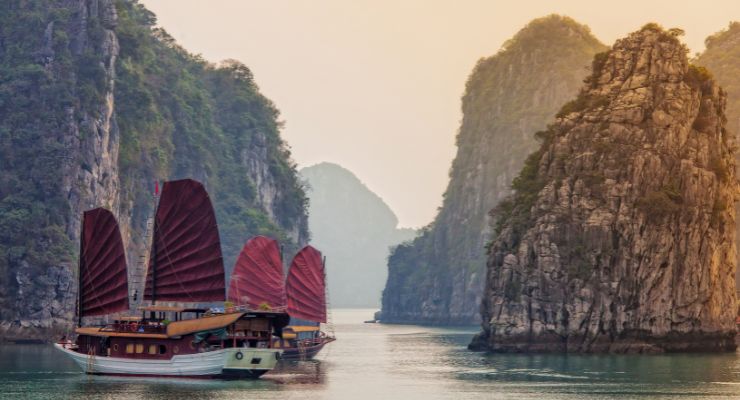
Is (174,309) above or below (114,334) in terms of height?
above

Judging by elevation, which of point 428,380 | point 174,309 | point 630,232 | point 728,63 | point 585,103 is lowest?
point 428,380

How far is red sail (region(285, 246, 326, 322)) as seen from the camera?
280 ft

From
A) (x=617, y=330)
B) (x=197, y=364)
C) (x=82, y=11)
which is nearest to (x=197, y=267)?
(x=197, y=364)

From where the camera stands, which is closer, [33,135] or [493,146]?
[33,135]

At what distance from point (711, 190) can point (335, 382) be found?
31.5 m

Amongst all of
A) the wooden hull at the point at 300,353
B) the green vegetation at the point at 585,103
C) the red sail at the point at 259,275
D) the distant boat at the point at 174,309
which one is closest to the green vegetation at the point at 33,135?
the red sail at the point at 259,275

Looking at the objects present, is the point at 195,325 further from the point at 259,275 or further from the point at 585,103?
the point at 585,103

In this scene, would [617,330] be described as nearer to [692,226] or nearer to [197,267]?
[692,226]

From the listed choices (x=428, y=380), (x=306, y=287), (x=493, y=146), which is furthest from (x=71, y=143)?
(x=493, y=146)

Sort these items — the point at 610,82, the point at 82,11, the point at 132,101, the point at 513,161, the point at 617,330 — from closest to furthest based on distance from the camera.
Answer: the point at 617,330 → the point at 610,82 → the point at 82,11 → the point at 132,101 → the point at 513,161

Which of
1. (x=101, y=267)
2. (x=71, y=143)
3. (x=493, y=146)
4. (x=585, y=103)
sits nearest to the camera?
(x=101, y=267)

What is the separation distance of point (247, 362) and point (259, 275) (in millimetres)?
20230

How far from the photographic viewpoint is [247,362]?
59969 mm

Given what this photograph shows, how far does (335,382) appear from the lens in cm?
6147
